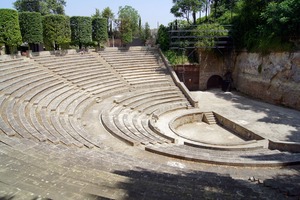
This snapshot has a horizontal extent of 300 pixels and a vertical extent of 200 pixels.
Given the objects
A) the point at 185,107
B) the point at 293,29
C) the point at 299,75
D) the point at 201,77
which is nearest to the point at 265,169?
the point at 185,107

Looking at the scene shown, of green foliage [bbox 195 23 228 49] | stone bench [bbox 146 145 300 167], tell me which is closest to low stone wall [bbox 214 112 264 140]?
stone bench [bbox 146 145 300 167]

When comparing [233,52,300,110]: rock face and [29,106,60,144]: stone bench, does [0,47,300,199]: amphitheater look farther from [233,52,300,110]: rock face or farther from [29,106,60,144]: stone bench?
[233,52,300,110]: rock face

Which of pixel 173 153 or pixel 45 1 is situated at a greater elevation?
pixel 45 1

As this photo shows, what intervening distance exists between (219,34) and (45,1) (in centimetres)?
3720

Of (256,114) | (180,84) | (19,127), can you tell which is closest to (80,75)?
(180,84)

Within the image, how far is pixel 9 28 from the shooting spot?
666 inches

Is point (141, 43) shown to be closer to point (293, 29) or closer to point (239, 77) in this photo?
point (239, 77)

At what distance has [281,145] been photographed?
11.3 metres

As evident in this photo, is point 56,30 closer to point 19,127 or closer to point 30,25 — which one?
point 30,25

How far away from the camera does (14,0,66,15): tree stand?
4431 centimetres

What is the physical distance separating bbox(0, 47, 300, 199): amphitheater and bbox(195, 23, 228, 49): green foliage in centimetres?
392

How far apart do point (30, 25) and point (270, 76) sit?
18.6 m

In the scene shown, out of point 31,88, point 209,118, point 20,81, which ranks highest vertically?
point 20,81

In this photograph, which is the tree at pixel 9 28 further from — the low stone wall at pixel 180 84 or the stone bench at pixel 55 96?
the low stone wall at pixel 180 84
